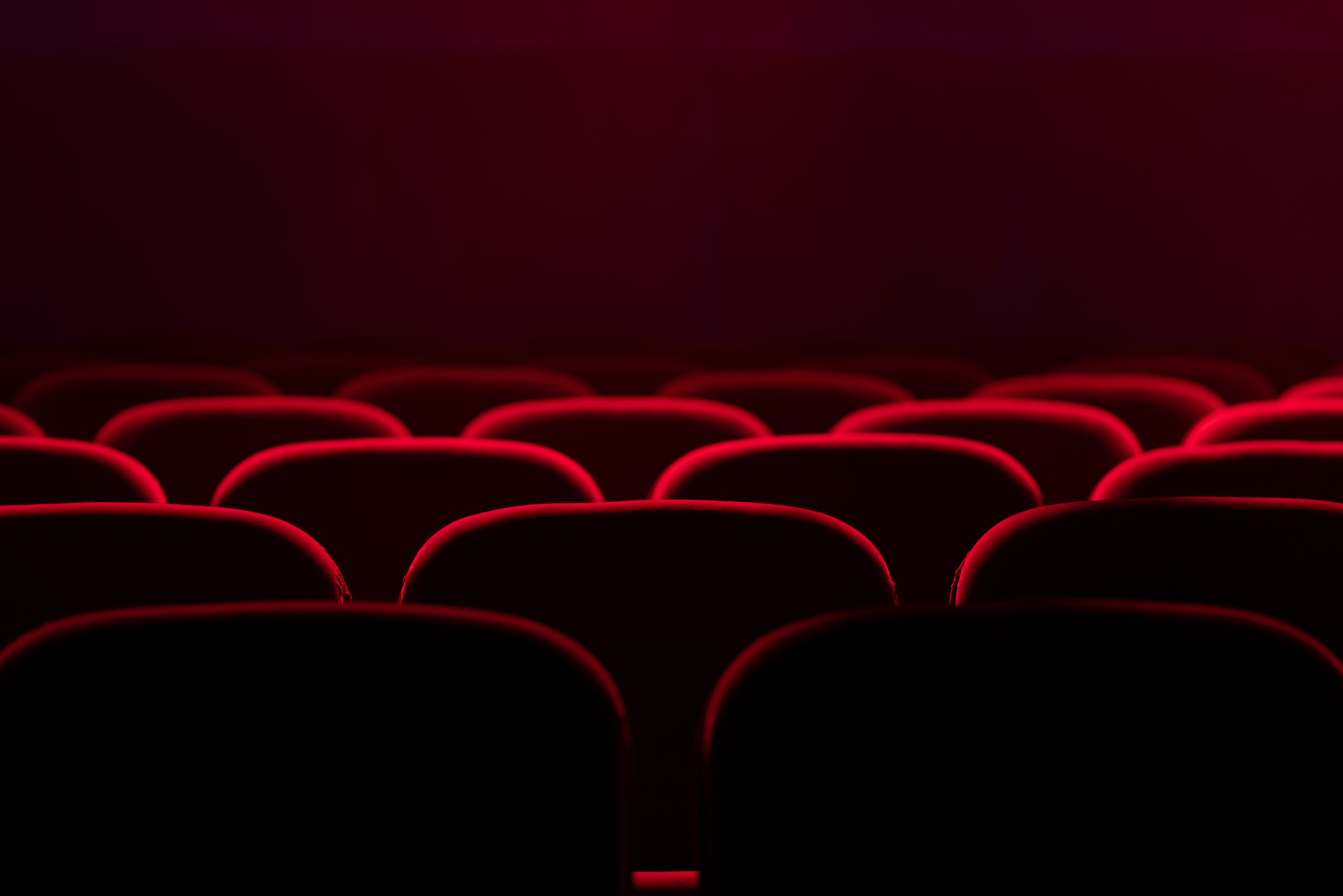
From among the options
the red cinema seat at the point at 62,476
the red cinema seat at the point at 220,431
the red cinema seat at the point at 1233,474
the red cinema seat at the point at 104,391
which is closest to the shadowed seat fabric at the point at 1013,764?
the red cinema seat at the point at 1233,474

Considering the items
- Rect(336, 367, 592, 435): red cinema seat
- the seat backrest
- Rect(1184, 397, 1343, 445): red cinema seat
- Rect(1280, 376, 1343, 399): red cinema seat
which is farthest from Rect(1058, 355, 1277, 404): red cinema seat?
the seat backrest

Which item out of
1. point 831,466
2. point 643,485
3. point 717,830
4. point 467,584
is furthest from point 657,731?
point 643,485

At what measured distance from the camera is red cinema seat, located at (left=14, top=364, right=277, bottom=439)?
3127mm

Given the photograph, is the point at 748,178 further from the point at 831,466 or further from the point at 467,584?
the point at 467,584

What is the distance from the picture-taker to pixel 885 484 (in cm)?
197

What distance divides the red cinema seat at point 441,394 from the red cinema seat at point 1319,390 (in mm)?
1993

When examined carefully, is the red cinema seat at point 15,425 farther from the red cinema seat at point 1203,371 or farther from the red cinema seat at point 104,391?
the red cinema seat at point 1203,371

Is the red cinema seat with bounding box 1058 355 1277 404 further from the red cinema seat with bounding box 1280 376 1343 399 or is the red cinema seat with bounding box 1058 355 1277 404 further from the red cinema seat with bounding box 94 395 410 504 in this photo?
the red cinema seat with bounding box 94 395 410 504

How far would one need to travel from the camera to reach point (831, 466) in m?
1.97

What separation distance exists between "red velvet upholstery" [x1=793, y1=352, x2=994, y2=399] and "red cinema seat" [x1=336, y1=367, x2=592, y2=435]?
1.16m

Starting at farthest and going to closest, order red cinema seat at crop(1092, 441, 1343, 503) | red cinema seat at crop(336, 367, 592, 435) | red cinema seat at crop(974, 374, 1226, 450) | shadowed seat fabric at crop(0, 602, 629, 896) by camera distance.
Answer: red cinema seat at crop(336, 367, 592, 435) → red cinema seat at crop(974, 374, 1226, 450) → red cinema seat at crop(1092, 441, 1343, 503) → shadowed seat fabric at crop(0, 602, 629, 896)

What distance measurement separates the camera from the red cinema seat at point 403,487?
1952 mm

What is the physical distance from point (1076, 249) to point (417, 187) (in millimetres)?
3822

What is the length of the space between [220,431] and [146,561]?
3.75 feet
